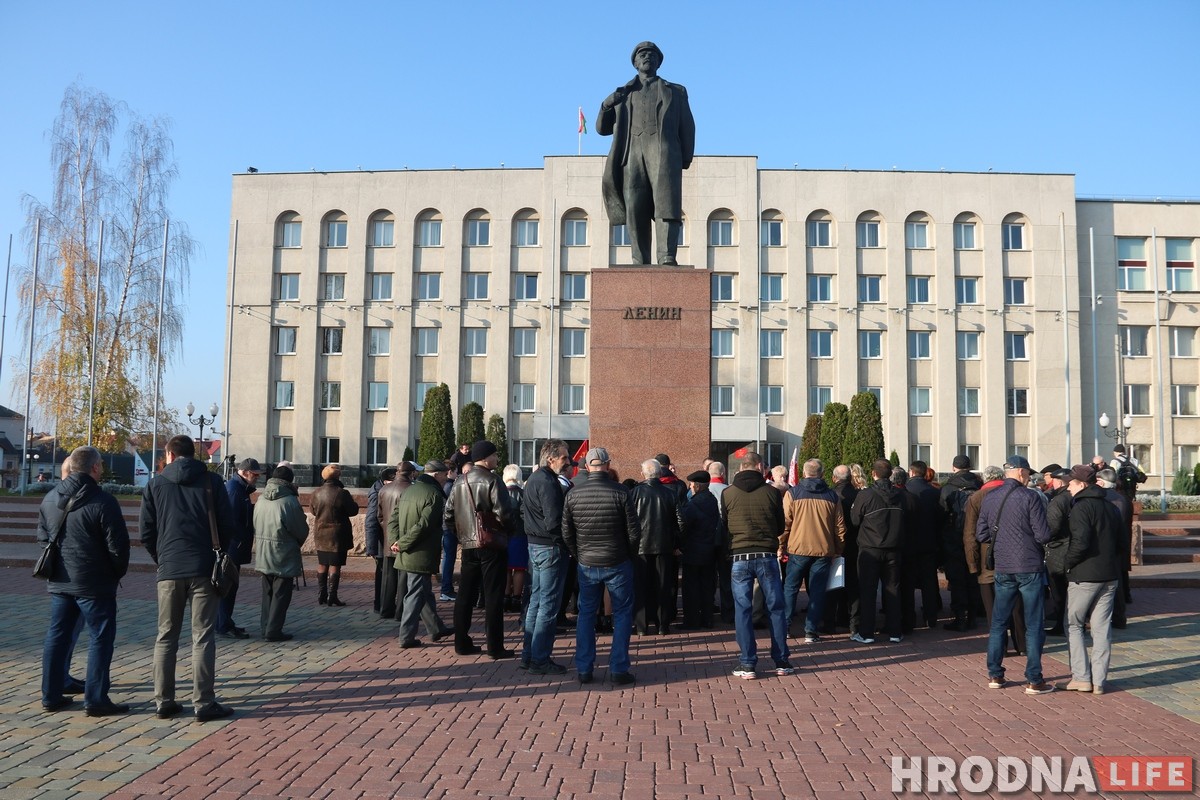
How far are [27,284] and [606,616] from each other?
3918 cm

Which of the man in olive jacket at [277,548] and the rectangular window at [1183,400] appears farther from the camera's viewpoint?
the rectangular window at [1183,400]

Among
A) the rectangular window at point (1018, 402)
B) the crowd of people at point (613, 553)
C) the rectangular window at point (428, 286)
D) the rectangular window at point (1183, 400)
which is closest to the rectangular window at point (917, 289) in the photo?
the rectangular window at point (1018, 402)

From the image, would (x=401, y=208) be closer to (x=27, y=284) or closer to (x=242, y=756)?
(x=27, y=284)

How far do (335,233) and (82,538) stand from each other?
44.1 m

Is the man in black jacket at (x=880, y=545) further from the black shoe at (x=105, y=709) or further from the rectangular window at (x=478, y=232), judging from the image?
the rectangular window at (x=478, y=232)

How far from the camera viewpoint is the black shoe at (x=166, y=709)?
21.3ft

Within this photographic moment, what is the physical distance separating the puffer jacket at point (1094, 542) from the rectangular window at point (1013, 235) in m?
43.2

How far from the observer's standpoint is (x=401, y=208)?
156ft

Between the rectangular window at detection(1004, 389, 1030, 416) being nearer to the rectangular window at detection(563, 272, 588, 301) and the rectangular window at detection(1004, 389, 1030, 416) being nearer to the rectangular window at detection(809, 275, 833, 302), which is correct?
the rectangular window at detection(809, 275, 833, 302)

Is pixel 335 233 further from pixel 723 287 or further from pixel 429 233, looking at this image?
pixel 723 287

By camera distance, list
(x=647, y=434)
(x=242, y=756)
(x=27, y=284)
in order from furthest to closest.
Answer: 1. (x=27, y=284)
2. (x=647, y=434)
3. (x=242, y=756)

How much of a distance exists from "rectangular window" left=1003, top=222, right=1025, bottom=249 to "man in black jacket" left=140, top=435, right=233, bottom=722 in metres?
47.0

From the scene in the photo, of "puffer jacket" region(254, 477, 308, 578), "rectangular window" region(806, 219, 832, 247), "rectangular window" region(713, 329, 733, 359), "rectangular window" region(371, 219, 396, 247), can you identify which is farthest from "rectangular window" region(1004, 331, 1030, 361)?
"puffer jacket" region(254, 477, 308, 578)

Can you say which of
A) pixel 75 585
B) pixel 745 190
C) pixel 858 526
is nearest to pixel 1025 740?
pixel 858 526
